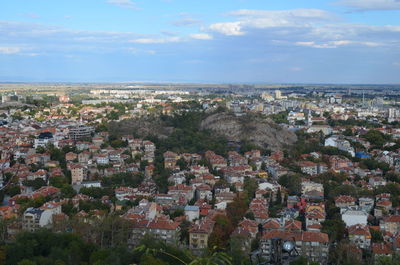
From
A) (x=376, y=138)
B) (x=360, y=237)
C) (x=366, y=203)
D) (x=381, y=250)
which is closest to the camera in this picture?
(x=381, y=250)

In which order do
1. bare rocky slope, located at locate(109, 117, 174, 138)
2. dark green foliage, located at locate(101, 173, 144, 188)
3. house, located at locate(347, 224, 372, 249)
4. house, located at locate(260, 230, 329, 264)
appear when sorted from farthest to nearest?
bare rocky slope, located at locate(109, 117, 174, 138) → dark green foliage, located at locate(101, 173, 144, 188) → house, located at locate(347, 224, 372, 249) → house, located at locate(260, 230, 329, 264)

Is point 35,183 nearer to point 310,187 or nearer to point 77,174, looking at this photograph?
point 77,174

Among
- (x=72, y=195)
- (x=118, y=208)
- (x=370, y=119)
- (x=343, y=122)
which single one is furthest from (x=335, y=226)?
(x=370, y=119)

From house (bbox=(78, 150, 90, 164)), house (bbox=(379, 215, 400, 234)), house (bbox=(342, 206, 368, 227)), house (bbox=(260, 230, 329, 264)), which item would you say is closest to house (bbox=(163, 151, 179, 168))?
house (bbox=(78, 150, 90, 164))

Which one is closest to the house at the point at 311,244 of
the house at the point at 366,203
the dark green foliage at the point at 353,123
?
the house at the point at 366,203

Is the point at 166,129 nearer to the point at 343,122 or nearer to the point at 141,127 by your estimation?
the point at 141,127

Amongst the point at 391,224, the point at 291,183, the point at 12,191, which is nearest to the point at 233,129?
the point at 291,183

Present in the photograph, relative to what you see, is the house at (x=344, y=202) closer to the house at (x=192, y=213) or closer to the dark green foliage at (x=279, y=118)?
the house at (x=192, y=213)

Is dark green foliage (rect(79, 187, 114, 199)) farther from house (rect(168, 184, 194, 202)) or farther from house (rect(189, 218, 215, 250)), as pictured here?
house (rect(189, 218, 215, 250))

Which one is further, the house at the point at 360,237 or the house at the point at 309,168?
the house at the point at 309,168
